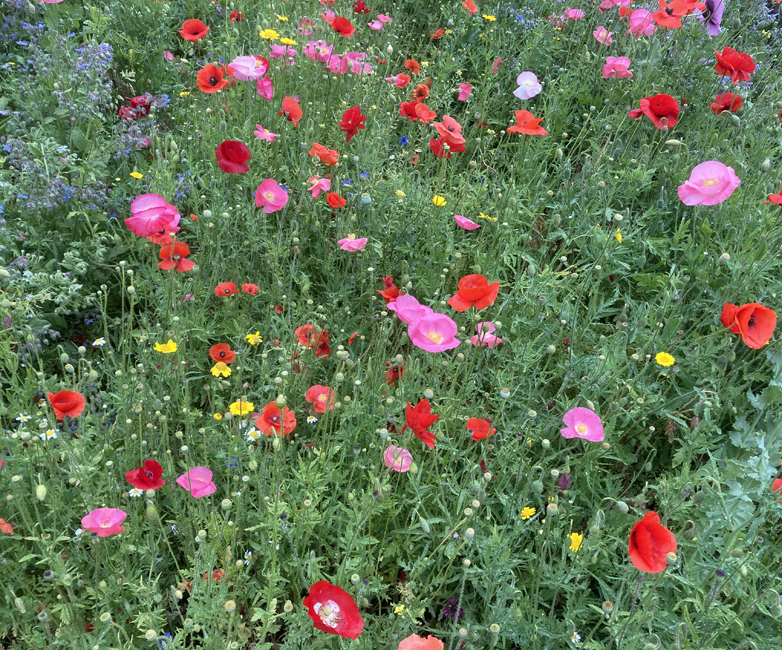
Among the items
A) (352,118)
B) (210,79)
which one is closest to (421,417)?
(352,118)

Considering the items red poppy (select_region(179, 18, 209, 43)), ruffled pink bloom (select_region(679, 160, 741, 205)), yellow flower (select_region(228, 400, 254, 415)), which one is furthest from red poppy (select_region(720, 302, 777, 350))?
red poppy (select_region(179, 18, 209, 43))

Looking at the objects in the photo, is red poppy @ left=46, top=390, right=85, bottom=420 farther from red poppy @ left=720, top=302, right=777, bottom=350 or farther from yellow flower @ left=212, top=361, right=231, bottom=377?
red poppy @ left=720, top=302, right=777, bottom=350

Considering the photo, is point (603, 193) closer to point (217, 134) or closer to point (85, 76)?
point (217, 134)

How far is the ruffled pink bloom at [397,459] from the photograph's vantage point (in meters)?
1.73

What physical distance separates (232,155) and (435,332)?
1180mm

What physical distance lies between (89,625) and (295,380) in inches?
37.6

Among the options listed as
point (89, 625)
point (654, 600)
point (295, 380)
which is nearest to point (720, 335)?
point (654, 600)

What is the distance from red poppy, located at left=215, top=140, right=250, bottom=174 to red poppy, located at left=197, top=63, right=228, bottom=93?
Result: 1.50 feet

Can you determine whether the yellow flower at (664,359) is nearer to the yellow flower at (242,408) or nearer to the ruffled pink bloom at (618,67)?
the yellow flower at (242,408)

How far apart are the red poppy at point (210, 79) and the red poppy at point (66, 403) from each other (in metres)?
1.60

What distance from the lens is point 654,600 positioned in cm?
162

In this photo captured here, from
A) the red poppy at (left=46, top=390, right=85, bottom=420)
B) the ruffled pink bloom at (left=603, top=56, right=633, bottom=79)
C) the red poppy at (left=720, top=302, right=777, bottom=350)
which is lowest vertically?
the red poppy at (left=46, top=390, right=85, bottom=420)

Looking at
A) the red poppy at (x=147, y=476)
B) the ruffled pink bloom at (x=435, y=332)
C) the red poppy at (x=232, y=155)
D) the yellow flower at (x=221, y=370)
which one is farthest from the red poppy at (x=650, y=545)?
the red poppy at (x=232, y=155)

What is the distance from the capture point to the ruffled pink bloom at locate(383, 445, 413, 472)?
1.73 meters
